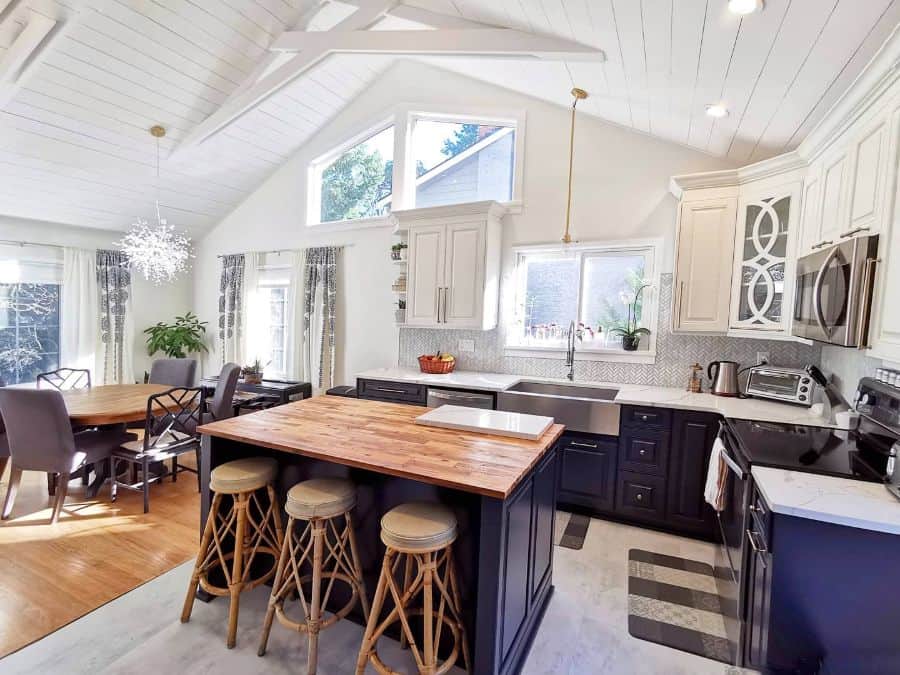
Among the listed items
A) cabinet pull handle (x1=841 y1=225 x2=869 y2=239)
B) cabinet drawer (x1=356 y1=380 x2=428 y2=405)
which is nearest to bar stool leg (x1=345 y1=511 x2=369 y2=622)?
cabinet drawer (x1=356 y1=380 x2=428 y2=405)

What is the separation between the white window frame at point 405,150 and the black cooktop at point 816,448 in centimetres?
263

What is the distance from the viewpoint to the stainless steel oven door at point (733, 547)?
182cm

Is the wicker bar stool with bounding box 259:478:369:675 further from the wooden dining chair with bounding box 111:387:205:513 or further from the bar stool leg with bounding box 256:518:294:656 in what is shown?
the wooden dining chair with bounding box 111:387:205:513

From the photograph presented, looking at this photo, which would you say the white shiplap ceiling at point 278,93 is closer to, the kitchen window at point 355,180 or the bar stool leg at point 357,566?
the kitchen window at point 355,180

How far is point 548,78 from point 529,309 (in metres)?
1.87

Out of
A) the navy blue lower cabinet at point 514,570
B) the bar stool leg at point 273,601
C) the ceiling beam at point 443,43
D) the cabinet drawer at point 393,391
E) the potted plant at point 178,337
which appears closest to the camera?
the navy blue lower cabinet at point 514,570

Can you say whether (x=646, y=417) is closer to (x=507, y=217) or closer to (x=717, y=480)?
(x=717, y=480)

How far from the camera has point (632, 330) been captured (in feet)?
12.0

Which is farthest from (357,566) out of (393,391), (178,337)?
(178,337)

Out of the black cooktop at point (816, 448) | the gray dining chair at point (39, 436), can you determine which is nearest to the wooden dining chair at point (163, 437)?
the gray dining chair at point (39, 436)

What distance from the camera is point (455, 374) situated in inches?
160

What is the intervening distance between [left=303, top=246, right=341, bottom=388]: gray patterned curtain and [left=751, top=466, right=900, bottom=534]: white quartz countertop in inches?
169

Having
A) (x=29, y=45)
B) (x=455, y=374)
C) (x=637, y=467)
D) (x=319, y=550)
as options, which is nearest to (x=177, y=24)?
(x=29, y=45)

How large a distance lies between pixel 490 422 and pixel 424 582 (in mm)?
804
